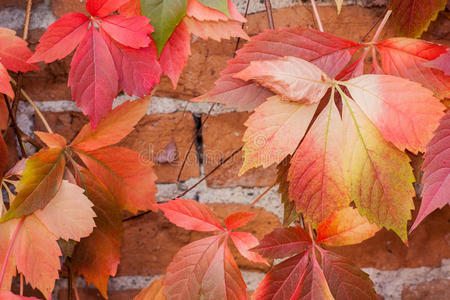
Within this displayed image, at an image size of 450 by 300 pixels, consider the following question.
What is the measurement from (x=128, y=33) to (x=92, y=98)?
8 cm

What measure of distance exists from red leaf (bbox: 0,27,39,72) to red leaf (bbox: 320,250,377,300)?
0.42 metres

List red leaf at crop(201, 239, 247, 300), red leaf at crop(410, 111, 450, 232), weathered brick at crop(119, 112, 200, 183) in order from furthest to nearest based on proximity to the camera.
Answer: weathered brick at crop(119, 112, 200, 183), red leaf at crop(201, 239, 247, 300), red leaf at crop(410, 111, 450, 232)

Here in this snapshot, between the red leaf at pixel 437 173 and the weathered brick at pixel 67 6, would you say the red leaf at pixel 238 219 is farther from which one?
the weathered brick at pixel 67 6

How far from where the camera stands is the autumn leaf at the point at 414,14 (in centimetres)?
43

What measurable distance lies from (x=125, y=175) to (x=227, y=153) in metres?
0.14

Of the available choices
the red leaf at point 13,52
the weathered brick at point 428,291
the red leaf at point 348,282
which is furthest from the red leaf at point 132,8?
the weathered brick at point 428,291

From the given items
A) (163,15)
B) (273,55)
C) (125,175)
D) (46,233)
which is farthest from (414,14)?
(46,233)

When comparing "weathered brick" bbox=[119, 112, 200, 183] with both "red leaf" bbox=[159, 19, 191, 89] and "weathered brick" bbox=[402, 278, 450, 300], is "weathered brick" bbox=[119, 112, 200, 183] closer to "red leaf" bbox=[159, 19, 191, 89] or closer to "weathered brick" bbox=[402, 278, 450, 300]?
"red leaf" bbox=[159, 19, 191, 89]

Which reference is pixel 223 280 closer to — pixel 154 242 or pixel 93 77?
pixel 154 242

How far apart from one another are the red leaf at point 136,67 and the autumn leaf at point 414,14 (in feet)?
0.93

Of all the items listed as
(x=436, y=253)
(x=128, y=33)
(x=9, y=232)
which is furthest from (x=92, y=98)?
(x=436, y=253)

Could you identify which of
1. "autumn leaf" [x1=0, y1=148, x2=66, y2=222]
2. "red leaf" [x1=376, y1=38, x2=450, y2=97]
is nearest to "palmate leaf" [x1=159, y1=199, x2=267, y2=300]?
"autumn leaf" [x1=0, y1=148, x2=66, y2=222]

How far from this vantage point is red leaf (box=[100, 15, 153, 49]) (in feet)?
1.35

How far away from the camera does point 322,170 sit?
1.22 ft
